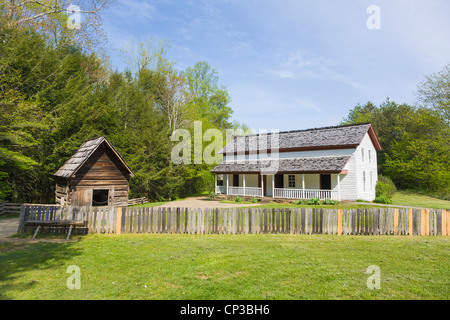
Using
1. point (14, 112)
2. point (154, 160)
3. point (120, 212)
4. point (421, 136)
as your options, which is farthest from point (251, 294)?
point (421, 136)

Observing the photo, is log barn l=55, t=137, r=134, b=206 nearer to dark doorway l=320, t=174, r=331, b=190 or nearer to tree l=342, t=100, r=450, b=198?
dark doorway l=320, t=174, r=331, b=190

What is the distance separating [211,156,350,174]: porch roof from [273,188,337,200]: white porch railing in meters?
2.17

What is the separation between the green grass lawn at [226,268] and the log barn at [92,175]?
7.81 metres

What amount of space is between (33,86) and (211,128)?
73.2 feet

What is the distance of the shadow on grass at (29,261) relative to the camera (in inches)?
230

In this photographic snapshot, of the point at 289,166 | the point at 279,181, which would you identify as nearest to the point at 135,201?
the point at 279,181

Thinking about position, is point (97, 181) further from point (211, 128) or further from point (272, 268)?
point (211, 128)

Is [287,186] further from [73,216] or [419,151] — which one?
[419,151]

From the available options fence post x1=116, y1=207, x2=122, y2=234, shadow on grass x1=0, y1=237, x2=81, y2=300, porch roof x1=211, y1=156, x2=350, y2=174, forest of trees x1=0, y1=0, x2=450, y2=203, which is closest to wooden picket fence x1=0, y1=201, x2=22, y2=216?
forest of trees x1=0, y1=0, x2=450, y2=203

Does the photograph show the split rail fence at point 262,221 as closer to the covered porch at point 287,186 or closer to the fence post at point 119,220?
the fence post at point 119,220

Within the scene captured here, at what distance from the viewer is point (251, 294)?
532 centimetres

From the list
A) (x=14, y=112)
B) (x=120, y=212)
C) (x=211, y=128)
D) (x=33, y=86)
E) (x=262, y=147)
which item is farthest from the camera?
(x=211, y=128)

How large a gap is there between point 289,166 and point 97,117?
20.4 metres

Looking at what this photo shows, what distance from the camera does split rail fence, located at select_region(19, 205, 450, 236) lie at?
11.9m
